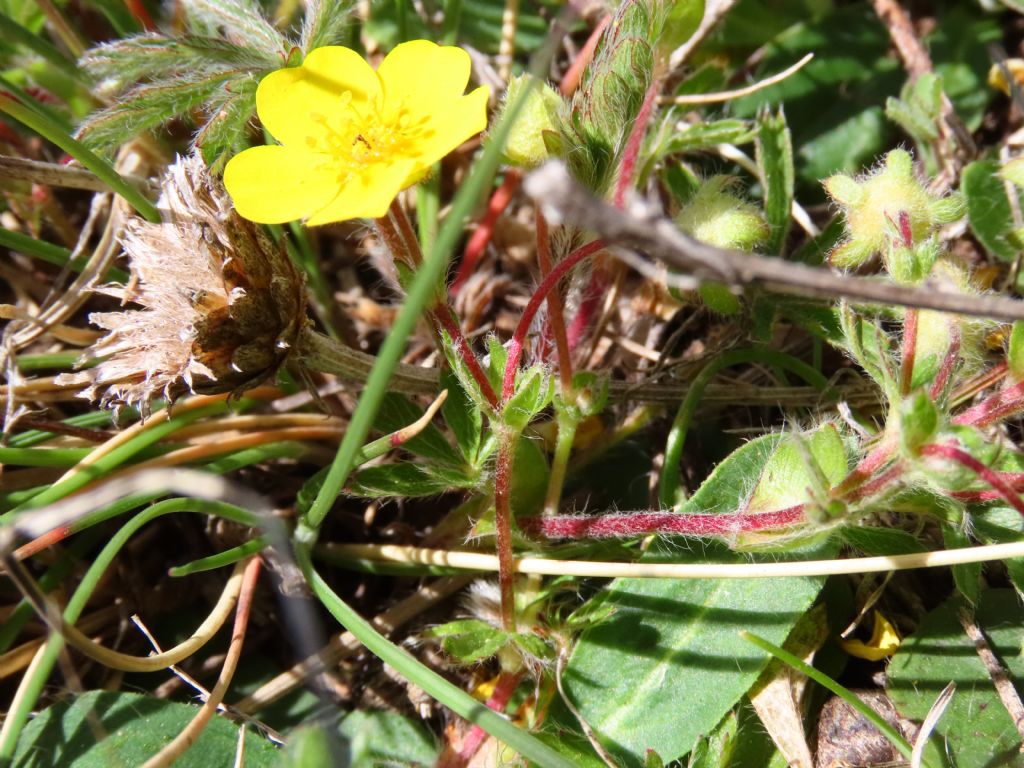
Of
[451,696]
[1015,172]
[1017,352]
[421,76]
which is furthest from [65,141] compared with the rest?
[1015,172]

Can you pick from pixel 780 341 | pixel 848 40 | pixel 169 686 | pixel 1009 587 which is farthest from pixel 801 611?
pixel 848 40

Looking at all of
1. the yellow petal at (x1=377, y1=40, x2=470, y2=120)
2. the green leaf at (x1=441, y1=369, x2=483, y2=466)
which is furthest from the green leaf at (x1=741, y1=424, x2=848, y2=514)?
the yellow petal at (x1=377, y1=40, x2=470, y2=120)

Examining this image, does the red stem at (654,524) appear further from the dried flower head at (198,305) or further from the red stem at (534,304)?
the dried flower head at (198,305)

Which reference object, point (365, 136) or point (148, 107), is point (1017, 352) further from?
point (148, 107)

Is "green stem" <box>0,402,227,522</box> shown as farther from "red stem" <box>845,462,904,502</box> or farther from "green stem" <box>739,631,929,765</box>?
"red stem" <box>845,462,904,502</box>

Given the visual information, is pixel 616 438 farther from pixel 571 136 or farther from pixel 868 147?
pixel 868 147

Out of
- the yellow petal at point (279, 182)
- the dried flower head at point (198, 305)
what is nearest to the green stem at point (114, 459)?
the dried flower head at point (198, 305)
